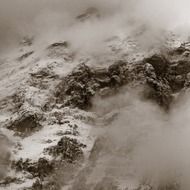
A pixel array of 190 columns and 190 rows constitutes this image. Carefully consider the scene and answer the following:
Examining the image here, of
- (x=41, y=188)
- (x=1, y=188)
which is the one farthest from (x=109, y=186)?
(x=1, y=188)

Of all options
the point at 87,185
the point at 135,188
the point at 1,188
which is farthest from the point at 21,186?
the point at 135,188

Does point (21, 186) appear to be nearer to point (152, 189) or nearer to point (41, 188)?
point (41, 188)

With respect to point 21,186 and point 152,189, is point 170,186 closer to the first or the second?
point 152,189

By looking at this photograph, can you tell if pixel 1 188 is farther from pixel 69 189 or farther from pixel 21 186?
pixel 69 189

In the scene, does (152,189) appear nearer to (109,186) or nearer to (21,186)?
(109,186)

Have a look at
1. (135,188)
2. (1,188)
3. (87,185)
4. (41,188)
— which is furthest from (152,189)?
(1,188)

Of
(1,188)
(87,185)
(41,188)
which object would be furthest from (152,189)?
(1,188)
